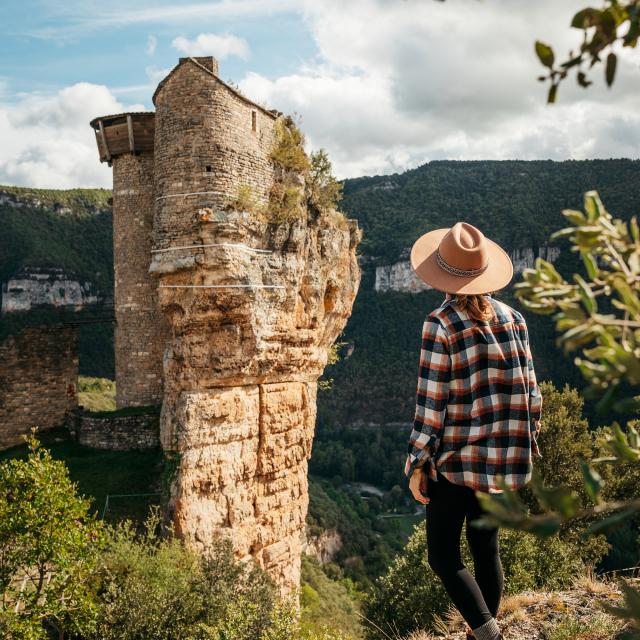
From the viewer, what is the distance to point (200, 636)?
29.7 feet

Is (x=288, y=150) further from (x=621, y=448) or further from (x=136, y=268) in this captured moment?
(x=621, y=448)

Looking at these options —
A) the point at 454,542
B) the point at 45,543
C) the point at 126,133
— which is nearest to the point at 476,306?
the point at 454,542

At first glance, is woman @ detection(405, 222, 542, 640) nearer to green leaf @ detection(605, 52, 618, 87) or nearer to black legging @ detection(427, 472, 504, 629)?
Answer: black legging @ detection(427, 472, 504, 629)

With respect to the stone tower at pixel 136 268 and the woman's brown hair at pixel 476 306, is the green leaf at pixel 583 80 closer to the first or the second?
the woman's brown hair at pixel 476 306

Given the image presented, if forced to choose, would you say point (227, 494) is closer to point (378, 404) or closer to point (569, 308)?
point (569, 308)

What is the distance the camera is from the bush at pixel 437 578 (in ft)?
31.6

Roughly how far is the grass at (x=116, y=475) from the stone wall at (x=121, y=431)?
0.50ft

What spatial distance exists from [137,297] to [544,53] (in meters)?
13.3

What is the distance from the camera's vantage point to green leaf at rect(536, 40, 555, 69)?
1.79m

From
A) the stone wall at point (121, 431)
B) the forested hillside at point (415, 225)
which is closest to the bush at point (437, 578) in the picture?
the stone wall at point (121, 431)

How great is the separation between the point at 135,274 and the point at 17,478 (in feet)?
21.0

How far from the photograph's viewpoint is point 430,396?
142 inches

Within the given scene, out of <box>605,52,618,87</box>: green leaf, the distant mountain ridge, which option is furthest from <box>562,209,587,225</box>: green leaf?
the distant mountain ridge

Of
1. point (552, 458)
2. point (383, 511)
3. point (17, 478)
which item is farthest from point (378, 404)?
point (17, 478)
